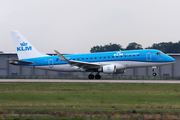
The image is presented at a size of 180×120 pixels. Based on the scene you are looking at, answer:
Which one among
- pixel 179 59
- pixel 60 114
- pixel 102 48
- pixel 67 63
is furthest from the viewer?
pixel 102 48

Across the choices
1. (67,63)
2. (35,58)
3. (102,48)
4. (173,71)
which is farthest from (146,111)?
(102,48)

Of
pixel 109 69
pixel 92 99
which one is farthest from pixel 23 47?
pixel 92 99

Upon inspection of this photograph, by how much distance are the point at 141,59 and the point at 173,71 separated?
99.5 ft

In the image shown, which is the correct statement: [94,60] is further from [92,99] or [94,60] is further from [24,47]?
[92,99]

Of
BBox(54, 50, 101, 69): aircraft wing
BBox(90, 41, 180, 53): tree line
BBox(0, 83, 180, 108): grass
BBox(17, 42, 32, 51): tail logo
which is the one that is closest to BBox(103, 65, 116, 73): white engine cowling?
BBox(54, 50, 101, 69): aircraft wing

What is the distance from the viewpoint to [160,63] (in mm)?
43281

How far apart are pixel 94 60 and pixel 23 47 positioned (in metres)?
13.8

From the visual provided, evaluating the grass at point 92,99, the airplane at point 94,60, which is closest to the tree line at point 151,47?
the airplane at point 94,60

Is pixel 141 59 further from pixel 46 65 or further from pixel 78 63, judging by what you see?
pixel 46 65

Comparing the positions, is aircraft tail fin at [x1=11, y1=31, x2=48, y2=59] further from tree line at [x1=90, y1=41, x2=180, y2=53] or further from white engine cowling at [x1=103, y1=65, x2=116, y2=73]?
tree line at [x1=90, y1=41, x2=180, y2=53]

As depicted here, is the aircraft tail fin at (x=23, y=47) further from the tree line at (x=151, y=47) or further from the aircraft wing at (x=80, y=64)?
the tree line at (x=151, y=47)

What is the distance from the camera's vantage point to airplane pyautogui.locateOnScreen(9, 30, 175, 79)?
43.2 meters

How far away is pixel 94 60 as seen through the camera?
45906 mm

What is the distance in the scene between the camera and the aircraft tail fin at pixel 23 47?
49.1 meters
